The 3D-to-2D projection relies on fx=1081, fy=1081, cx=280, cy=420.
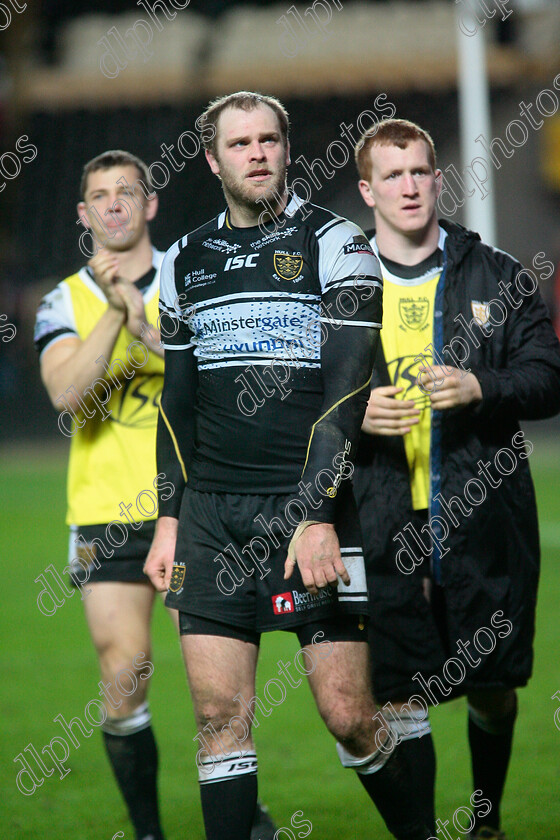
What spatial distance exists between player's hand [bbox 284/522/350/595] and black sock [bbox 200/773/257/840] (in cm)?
58

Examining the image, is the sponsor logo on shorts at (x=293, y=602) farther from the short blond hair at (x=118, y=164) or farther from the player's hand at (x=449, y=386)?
the short blond hair at (x=118, y=164)

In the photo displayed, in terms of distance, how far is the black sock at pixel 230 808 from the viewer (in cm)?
285

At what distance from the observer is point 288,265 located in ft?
9.74

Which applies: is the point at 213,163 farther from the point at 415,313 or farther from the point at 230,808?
the point at 230,808

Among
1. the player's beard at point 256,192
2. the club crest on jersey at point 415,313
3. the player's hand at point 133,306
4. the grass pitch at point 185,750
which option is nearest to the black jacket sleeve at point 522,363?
the club crest on jersey at point 415,313

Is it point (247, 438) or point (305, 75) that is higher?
point (305, 75)

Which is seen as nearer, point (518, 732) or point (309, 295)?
point (309, 295)

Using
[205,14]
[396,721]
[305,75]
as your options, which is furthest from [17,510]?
[205,14]

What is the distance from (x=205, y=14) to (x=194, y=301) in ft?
73.0

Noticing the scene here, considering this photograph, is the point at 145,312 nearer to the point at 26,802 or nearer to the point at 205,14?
the point at 26,802

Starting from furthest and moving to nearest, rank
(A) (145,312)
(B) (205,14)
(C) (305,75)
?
1. (B) (205,14)
2. (C) (305,75)
3. (A) (145,312)

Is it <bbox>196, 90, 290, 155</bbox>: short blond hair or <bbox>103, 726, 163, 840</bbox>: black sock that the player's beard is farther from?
<bbox>103, 726, 163, 840</bbox>: black sock

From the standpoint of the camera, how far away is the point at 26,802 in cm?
423

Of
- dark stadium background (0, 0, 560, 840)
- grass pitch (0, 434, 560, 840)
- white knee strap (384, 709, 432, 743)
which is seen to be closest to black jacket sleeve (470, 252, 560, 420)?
white knee strap (384, 709, 432, 743)
